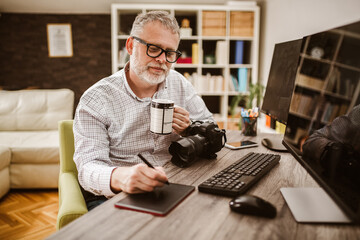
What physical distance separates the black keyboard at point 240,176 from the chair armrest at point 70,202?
45 cm

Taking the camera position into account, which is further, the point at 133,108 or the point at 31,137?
the point at 31,137

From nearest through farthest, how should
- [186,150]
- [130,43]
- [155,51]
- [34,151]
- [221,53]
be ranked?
1. [186,150]
2. [155,51]
3. [130,43]
4. [34,151]
5. [221,53]

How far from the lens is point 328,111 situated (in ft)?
2.29

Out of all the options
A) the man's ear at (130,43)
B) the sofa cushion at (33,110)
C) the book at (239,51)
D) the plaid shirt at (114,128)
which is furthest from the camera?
the book at (239,51)

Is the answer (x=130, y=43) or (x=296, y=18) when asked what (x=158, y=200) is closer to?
(x=130, y=43)

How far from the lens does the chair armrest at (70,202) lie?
953 mm

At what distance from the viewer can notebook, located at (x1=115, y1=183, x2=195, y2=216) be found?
2.31 ft

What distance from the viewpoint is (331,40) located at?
749 mm

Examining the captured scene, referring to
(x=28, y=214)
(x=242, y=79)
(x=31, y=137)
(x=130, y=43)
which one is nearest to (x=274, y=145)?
(x=130, y=43)

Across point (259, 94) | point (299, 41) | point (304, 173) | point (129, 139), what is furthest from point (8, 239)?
point (259, 94)

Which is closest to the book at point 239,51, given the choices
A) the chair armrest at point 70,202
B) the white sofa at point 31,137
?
the white sofa at point 31,137

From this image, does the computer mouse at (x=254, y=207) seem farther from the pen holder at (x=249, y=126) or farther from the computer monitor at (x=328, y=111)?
the pen holder at (x=249, y=126)

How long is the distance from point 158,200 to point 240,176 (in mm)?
294

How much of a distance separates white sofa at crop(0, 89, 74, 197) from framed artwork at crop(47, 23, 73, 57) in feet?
3.59
